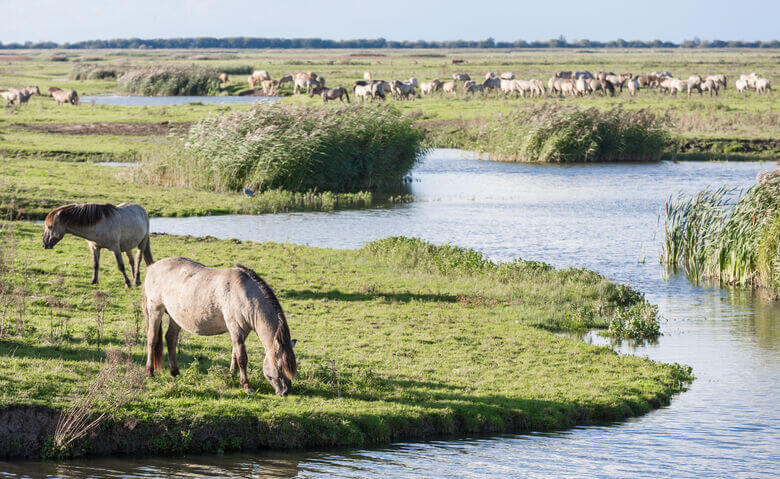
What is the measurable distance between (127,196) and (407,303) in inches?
606

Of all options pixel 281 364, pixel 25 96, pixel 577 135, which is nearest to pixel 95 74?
pixel 25 96

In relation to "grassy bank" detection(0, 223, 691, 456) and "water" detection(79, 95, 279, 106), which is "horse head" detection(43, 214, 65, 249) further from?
"water" detection(79, 95, 279, 106)

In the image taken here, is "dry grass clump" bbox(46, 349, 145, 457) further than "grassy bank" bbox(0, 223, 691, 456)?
No

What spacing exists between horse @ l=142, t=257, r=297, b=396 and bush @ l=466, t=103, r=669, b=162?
33341 millimetres

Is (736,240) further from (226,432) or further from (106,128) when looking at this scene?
(106,128)

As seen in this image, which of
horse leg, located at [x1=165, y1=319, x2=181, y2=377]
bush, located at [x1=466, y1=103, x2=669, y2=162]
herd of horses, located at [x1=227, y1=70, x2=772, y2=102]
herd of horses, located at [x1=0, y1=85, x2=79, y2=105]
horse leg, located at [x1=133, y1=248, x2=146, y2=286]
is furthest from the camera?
herd of horses, located at [x1=227, y1=70, x2=772, y2=102]

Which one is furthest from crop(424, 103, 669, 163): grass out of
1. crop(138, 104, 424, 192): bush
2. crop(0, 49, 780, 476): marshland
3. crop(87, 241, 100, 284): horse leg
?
crop(87, 241, 100, 284): horse leg

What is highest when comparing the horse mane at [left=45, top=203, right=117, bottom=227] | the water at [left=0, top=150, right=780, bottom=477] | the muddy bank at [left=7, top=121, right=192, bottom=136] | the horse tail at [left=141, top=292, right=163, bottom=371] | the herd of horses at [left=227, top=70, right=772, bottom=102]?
the herd of horses at [left=227, top=70, right=772, bottom=102]

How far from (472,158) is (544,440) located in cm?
3516

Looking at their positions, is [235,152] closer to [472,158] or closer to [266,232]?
[266,232]

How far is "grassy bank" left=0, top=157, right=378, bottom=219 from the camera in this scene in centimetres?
2767

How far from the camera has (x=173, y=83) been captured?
259 ft

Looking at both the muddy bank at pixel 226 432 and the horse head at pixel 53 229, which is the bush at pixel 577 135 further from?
the muddy bank at pixel 226 432

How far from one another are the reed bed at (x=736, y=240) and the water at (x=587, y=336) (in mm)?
684
